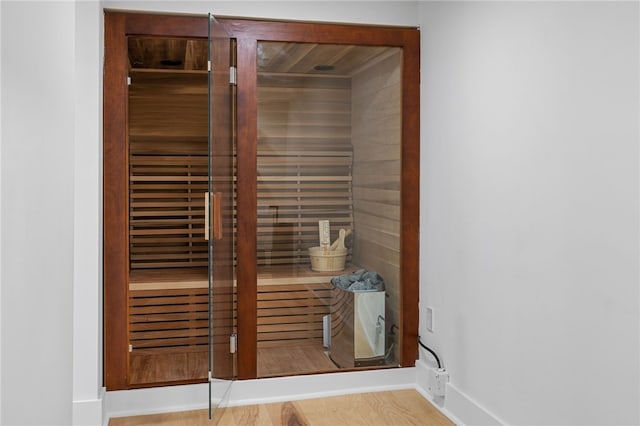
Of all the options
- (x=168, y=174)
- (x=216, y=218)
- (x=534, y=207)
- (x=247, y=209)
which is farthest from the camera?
(x=168, y=174)

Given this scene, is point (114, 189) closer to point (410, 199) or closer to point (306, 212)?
point (306, 212)

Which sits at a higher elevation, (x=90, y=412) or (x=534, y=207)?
(x=534, y=207)

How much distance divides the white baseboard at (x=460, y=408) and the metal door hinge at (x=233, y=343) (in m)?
1.05

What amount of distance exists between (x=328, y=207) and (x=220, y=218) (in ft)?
2.40

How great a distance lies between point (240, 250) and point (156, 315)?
102 cm

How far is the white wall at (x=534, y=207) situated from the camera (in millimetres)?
1969

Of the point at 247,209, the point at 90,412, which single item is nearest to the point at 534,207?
the point at 247,209

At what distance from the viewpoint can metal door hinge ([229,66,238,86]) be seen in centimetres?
322

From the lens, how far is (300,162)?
11.2 ft

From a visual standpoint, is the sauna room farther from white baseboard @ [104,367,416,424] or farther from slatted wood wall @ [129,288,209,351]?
slatted wood wall @ [129,288,209,351]

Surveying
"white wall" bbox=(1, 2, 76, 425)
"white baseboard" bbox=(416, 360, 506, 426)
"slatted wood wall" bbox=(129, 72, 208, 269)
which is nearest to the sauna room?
"white baseboard" bbox=(416, 360, 506, 426)

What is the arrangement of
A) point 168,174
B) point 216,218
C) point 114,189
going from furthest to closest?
point 168,174, point 114,189, point 216,218

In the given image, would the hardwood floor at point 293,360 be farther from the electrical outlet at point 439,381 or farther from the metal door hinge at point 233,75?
the metal door hinge at point 233,75

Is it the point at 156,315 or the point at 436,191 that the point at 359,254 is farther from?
the point at 156,315
